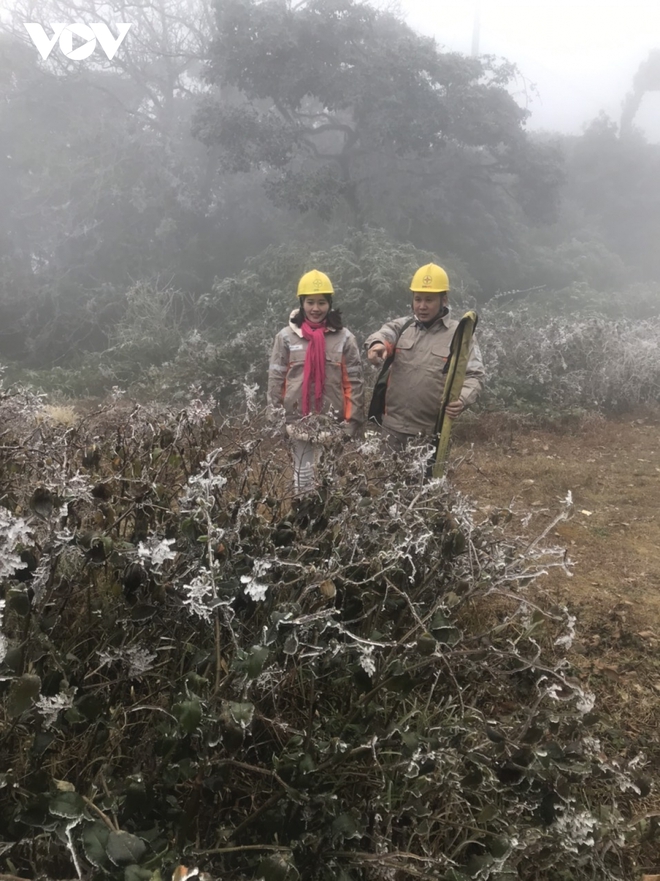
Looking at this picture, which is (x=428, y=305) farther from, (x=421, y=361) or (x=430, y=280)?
(x=421, y=361)

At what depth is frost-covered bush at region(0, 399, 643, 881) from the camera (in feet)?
4.14

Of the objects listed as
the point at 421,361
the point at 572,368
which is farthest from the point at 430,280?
the point at 572,368

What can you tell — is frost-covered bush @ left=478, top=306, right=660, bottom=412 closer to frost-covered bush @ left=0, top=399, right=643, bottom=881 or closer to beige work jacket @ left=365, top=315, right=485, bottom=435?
beige work jacket @ left=365, top=315, right=485, bottom=435

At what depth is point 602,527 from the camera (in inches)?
172

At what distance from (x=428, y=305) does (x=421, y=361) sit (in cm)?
32

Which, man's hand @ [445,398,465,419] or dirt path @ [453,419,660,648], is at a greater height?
man's hand @ [445,398,465,419]

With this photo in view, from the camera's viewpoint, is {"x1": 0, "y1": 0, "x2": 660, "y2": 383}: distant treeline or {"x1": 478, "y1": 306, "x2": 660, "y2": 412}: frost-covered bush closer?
{"x1": 478, "y1": 306, "x2": 660, "y2": 412}: frost-covered bush

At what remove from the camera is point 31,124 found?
15.8 m

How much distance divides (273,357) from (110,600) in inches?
91.8

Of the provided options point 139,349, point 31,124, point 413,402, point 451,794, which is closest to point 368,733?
point 451,794

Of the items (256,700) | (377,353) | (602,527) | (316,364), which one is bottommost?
(602,527)

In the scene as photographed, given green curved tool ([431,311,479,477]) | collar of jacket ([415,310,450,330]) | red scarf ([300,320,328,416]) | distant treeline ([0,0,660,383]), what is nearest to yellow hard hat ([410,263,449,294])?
collar of jacket ([415,310,450,330])

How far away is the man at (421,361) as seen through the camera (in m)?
3.54

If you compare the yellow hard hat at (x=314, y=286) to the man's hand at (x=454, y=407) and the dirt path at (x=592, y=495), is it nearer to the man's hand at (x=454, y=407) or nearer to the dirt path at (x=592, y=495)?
the man's hand at (x=454, y=407)
